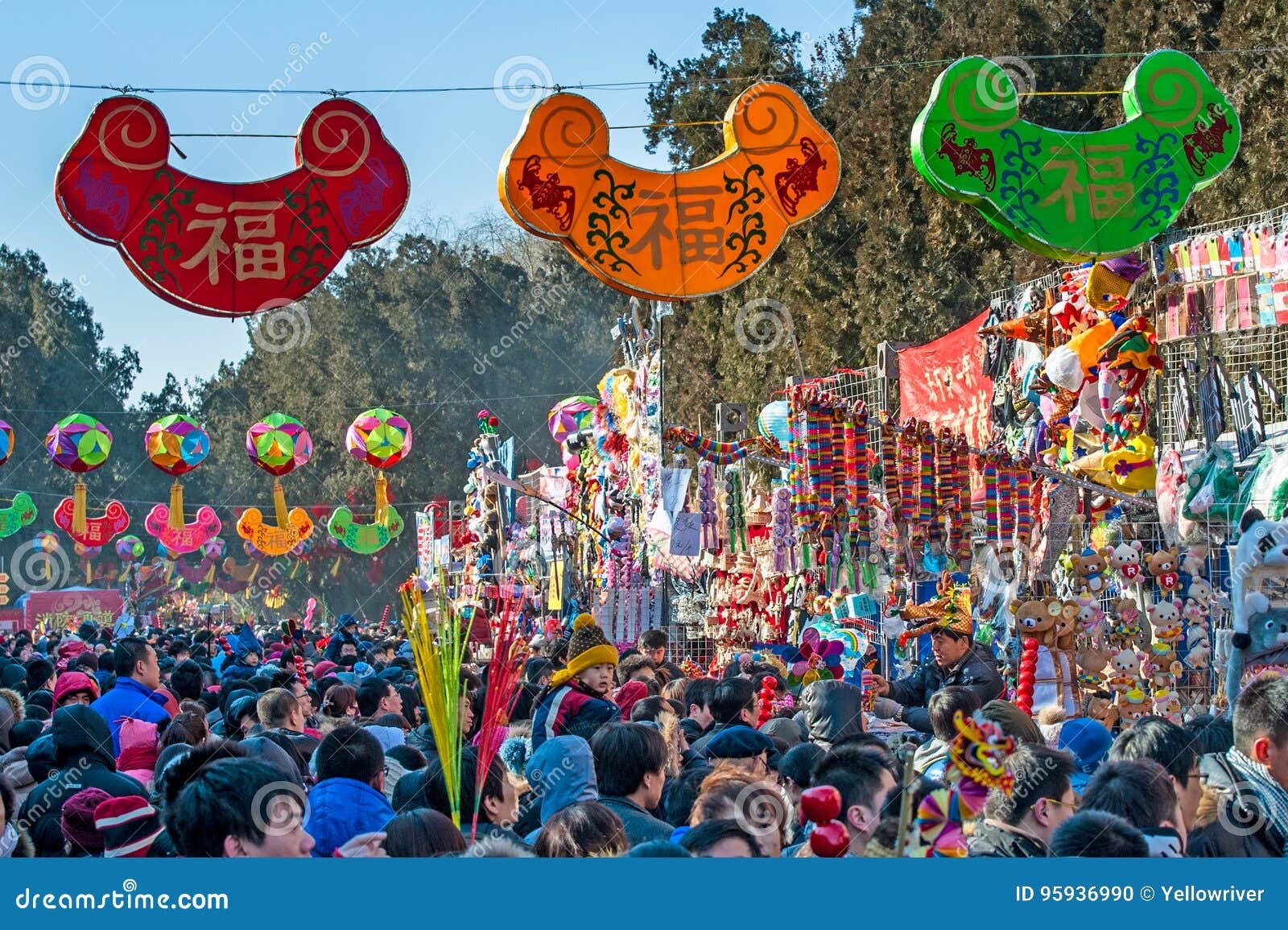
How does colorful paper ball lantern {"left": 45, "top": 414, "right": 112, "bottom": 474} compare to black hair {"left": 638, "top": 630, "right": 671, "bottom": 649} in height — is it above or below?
above

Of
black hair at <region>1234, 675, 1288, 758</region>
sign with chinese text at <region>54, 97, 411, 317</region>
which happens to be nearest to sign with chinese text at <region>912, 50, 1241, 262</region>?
sign with chinese text at <region>54, 97, 411, 317</region>

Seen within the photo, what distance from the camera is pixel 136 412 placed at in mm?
46969

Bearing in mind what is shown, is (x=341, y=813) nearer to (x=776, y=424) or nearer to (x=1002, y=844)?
(x=1002, y=844)

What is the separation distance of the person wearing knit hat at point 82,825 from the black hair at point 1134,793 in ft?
7.82

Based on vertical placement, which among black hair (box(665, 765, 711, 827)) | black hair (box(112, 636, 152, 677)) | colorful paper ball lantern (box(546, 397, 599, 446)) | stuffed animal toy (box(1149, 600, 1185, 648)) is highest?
colorful paper ball lantern (box(546, 397, 599, 446))

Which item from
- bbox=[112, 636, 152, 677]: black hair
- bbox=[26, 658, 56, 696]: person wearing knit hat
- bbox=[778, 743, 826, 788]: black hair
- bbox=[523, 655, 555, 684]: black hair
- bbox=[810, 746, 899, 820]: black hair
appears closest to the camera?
bbox=[810, 746, 899, 820]: black hair

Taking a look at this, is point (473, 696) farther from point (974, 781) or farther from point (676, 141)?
point (676, 141)

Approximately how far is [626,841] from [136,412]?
1818 inches

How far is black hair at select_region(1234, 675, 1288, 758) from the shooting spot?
10.4ft

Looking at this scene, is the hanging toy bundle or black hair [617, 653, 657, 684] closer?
black hair [617, 653, 657, 684]

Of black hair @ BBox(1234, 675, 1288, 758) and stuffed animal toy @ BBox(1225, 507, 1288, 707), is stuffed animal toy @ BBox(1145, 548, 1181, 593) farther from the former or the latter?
black hair @ BBox(1234, 675, 1288, 758)

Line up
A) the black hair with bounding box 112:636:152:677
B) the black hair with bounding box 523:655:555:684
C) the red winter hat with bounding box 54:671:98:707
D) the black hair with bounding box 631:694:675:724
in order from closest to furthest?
the black hair with bounding box 631:694:675:724, the black hair with bounding box 112:636:152:677, the red winter hat with bounding box 54:671:98:707, the black hair with bounding box 523:655:555:684

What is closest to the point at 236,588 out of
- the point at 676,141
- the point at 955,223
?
the point at 676,141

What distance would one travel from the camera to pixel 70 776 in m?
4.56
